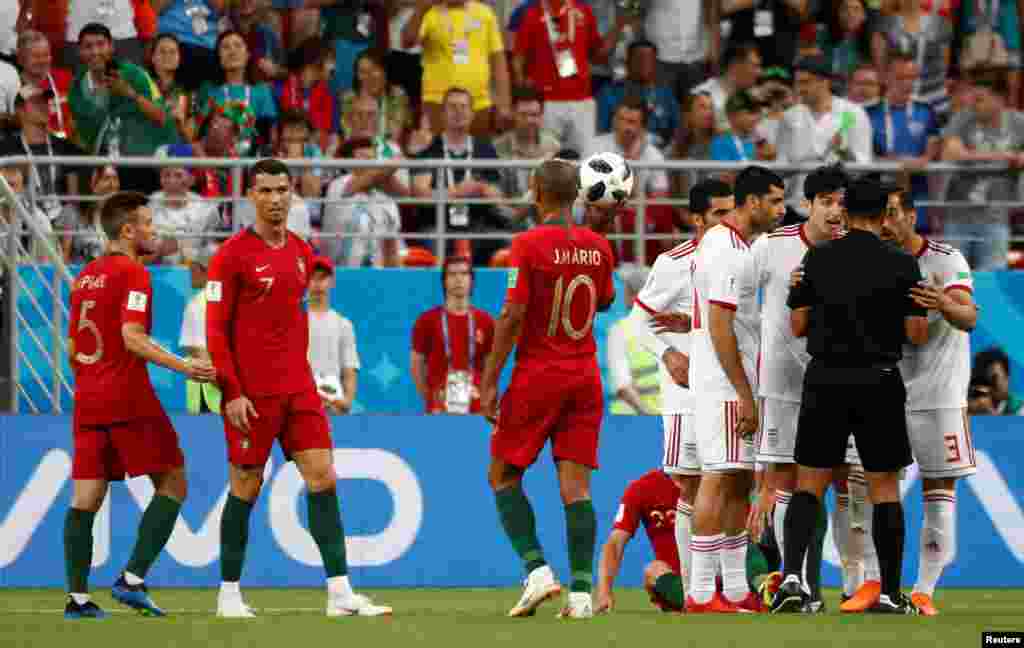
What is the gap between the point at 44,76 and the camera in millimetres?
17797

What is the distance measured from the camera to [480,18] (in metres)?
19.5

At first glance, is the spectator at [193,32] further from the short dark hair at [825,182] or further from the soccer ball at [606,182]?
the short dark hair at [825,182]

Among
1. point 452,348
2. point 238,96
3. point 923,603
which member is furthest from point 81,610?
point 238,96

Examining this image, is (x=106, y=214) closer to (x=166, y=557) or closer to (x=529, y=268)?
(x=529, y=268)

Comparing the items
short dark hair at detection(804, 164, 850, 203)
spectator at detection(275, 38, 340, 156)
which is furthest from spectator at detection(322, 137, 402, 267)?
short dark hair at detection(804, 164, 850, 203)

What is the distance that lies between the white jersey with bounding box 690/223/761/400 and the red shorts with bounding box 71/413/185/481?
9.86 feet

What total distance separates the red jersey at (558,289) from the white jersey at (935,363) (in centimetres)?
207

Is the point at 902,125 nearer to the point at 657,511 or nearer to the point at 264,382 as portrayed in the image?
the point at 657,511

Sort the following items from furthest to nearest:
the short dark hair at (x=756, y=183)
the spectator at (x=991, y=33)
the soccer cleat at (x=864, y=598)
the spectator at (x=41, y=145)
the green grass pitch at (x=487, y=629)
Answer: the spectator at (x=991, y=33) → the spectator at (x=41, y=145) → the short dark hair at (x=756, y=183) → the soccer cleat at (x=864, y=598) → the green grass pitch at (x=487, y=629)

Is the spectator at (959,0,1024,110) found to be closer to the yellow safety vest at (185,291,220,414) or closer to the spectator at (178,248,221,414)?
the spectator at (178,248,221,414)

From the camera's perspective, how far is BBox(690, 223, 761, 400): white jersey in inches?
411

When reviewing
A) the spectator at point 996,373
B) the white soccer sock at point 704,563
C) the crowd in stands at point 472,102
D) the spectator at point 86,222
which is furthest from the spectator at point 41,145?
the white soccer sock at point 704,563

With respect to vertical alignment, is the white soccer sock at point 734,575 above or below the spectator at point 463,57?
below

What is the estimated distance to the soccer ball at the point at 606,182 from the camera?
36.4 ft
